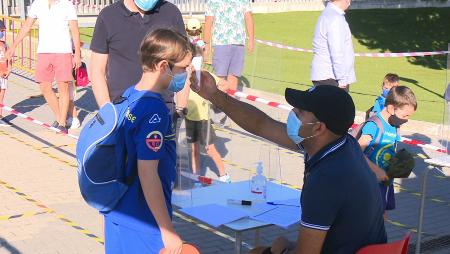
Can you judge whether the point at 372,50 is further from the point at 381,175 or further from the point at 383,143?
the point at 381,175

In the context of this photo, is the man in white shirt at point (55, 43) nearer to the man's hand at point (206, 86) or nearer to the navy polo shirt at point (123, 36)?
the navy polo shirt at point (123, 36)

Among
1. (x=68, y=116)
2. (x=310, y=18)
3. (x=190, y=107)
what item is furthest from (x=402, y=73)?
(x=310, y=18)

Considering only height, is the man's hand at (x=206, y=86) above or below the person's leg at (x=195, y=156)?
above

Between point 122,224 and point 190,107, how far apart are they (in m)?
3.98

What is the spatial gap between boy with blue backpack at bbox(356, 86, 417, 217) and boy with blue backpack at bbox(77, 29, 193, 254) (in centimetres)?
252

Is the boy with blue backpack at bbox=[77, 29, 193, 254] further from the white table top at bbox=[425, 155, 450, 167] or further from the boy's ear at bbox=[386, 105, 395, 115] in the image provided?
the white table top at bbox=[425, 155, 450, 167]

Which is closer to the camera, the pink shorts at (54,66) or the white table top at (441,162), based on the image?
the white table top at (441,162)

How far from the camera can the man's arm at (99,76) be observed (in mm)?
4719

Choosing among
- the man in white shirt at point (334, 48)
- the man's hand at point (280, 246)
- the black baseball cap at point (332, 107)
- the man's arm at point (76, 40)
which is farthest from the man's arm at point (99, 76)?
the man's arm at point (76, 40)

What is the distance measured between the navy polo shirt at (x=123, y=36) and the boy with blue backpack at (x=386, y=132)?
170 cm

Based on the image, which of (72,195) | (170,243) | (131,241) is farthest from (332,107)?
(72,195)

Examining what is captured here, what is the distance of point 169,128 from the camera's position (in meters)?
3.31

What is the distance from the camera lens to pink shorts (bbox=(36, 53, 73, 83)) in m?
9.43

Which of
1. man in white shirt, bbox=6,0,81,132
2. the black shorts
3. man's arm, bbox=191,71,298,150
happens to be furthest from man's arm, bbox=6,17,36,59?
man's arm, bbox=191,71,298,150
